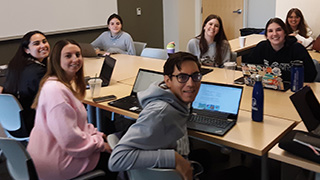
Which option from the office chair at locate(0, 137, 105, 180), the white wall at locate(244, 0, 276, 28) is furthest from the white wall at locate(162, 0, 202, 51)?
the office chair at locate(0, 137, 105, 180)

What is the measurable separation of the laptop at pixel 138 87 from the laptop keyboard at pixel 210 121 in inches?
17.7

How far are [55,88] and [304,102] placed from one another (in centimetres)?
126

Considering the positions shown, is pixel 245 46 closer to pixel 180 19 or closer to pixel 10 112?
pixel 180 19

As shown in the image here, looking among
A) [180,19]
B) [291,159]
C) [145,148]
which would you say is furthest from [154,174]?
[180,19]

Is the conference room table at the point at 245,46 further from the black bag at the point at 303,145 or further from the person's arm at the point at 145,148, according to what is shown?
the person's arm at the point at 145,148

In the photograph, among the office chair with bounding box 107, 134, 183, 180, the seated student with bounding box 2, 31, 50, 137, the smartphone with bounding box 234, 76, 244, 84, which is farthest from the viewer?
the smartphone with bounding box 234, 76, 244, 84

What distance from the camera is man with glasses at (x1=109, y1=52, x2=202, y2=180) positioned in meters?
1.38

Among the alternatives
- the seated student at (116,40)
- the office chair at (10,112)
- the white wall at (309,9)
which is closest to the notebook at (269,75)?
the office chair at (10,112)

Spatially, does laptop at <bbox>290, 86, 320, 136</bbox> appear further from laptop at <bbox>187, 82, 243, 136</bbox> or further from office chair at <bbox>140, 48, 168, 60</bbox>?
office chair at <bbox>140, 48, 168, 60</bbox>

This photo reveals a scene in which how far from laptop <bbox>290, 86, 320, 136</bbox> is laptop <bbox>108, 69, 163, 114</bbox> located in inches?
39.6

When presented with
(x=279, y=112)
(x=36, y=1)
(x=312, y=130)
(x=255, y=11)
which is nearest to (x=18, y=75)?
(x=279, y=112)

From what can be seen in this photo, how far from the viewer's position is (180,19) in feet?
21.4

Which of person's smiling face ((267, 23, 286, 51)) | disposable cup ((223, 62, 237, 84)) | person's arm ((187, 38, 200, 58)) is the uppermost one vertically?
person's smiling face ((267, 23, 286, 51))

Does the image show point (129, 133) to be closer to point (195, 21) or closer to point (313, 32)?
point (313, 32)
